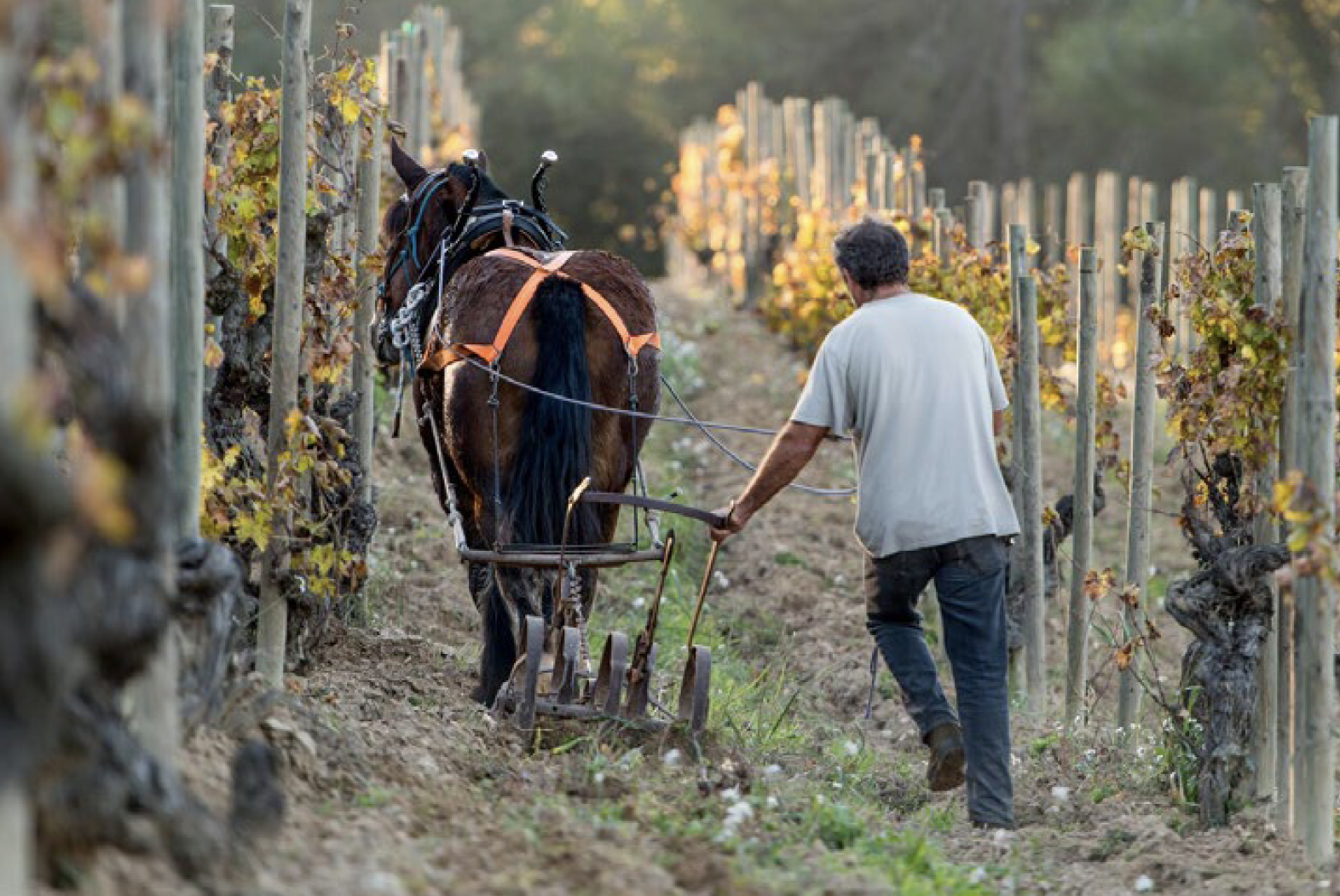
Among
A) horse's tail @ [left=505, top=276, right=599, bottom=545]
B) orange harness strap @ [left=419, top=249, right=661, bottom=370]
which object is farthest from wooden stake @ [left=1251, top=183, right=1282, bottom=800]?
horse's tail @ [left=505, top=276, right=599, bottom=545]

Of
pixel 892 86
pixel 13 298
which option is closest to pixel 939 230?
pixel 13 298

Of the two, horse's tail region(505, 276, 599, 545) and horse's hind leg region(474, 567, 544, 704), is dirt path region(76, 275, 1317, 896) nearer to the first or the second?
horse's hind leg region(474, 567, 544, 704)

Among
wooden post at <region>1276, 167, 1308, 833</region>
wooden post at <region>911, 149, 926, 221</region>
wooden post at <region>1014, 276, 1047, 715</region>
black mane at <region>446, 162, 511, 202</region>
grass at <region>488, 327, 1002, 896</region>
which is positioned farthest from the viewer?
wooden post at <region>911, 149, 926, 221</region>

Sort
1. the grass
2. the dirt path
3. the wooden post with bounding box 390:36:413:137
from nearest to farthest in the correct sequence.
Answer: the dirt path → the grass → the wooden post with bounding box 390:36:413:137

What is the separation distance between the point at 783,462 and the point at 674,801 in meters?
1.13

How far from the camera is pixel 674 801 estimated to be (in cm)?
561

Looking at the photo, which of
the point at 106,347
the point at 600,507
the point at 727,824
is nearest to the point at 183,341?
the point at 106,347

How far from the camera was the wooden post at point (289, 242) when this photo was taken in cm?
609

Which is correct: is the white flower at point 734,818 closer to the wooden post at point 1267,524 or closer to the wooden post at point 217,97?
the wooden post at point 1267,524

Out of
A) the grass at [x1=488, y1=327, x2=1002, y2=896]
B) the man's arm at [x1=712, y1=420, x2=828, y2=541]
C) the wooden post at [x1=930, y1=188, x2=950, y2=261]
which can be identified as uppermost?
the wooden post at [x1=930, y1=188, x2=950, y2=261]

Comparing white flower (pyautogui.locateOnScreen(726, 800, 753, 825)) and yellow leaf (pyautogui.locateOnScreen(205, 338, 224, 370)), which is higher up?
yellow leaf (pyautogui.locateOnScreen(205, 338, 224, 370))

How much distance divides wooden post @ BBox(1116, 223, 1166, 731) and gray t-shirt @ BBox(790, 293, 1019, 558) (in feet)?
3.24

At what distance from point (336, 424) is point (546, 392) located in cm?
72

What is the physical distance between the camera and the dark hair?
6.18 m
